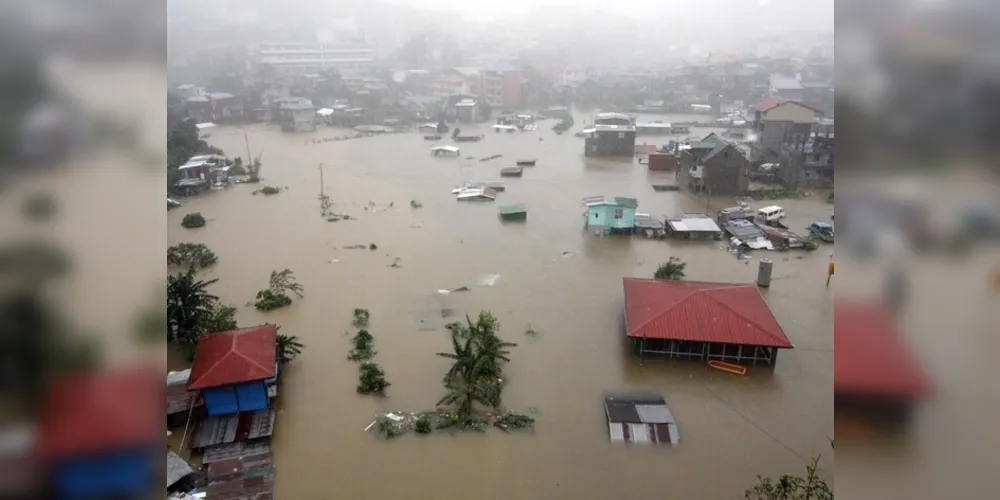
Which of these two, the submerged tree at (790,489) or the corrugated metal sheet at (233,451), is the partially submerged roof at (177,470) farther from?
the submerged tree at (790,489)

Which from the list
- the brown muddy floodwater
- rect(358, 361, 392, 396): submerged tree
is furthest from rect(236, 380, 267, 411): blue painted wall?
rect(358, 361, 392, 396): submerged tree

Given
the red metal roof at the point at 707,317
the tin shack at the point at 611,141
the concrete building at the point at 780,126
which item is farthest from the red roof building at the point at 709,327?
Answer: the tin shack at the point at 611,141

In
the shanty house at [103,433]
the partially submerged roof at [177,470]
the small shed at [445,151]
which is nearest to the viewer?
the shanty house at [103,433]

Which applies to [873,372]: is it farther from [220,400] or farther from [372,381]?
[372,381]

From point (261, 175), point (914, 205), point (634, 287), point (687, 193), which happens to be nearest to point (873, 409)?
point (914, 205)

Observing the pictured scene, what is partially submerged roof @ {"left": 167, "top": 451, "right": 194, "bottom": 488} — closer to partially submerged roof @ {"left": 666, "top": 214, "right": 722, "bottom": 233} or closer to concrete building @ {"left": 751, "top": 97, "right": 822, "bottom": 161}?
partially submerged roof @ {"left": 666, "top": 214, "right": 722, "bottom": 233}

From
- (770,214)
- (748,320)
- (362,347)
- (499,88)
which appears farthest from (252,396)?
(499,88)

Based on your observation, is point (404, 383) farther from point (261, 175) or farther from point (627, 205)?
point (261, 175)
